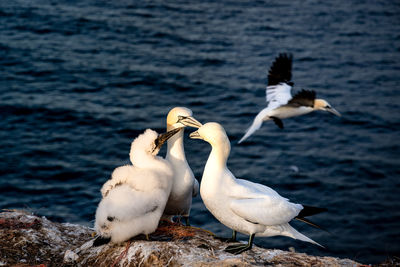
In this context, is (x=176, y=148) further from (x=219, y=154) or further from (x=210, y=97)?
(x=210, y=97)

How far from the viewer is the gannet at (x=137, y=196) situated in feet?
18.1

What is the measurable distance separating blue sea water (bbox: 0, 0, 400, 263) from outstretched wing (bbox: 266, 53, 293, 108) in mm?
1884

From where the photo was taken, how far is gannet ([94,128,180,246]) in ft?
18.1

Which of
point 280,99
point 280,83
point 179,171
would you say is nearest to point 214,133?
point 179,171

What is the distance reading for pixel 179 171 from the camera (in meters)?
6.29

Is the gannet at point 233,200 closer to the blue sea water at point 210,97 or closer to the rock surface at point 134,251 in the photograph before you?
the rock surface at point 134,251

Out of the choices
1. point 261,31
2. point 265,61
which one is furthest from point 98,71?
point 261,31

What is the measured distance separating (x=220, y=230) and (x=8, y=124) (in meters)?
6.13

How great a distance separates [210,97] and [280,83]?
3.97m

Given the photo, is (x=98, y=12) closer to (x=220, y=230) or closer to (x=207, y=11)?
(x=207, y=11)

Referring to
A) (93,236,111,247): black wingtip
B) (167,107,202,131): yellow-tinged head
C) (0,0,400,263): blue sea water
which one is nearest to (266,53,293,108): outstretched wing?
(0,0,400,263): blue sea water

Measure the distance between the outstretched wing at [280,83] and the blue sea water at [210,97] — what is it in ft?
6.18

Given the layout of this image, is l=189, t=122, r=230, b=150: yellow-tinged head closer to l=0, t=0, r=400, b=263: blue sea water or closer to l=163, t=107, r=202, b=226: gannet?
l=163, t=107, r=202, b=226: gannet

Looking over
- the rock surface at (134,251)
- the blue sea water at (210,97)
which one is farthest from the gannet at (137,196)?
the blue sea water at (210,97)
